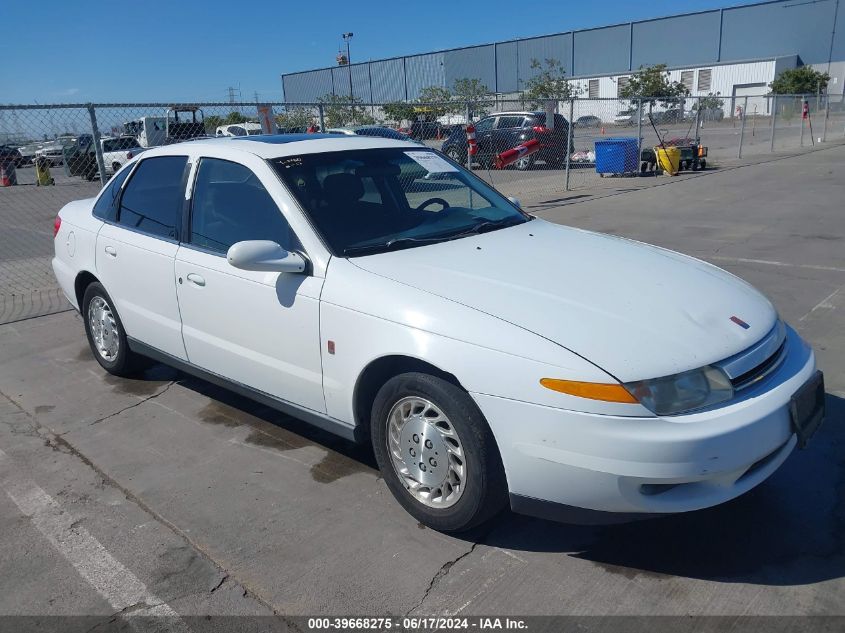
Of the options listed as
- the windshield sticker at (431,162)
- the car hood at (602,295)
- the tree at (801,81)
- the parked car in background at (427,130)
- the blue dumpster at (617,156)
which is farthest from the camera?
the tree at (801,81)

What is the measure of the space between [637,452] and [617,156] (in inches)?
669

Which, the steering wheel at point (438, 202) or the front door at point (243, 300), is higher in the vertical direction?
the steering wheel at point (438, 202)

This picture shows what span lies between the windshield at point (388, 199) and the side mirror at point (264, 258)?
203 millimetres

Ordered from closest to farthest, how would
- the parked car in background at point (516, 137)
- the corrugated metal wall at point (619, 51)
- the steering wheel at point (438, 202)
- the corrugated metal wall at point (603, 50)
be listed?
the steering wheel at point (438, 202) → the parked car in background at point (516, 137) → the corrugated metal wall at point (619, 51) → the corrugated metal wall at point (603, 50)

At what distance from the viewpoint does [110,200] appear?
16.5 ft

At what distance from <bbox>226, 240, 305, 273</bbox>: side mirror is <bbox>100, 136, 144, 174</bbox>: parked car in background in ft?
64.0

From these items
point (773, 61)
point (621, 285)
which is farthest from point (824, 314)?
point (773, 61)

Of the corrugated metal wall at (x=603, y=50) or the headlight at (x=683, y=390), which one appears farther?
the corrugated metal wall at (x=603, y=50)

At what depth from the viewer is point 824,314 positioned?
6.04 meters

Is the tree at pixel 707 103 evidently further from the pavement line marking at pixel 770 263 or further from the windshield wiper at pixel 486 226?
the windshield wiper at pixel 486 226

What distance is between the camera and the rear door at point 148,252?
4.33m

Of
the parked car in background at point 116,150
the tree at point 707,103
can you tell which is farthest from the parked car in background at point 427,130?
the parked car in background at point 116,150

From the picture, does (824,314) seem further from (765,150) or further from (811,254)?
(765,150)

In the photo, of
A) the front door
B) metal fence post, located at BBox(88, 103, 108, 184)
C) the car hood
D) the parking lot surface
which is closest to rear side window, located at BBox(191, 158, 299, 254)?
the front door
